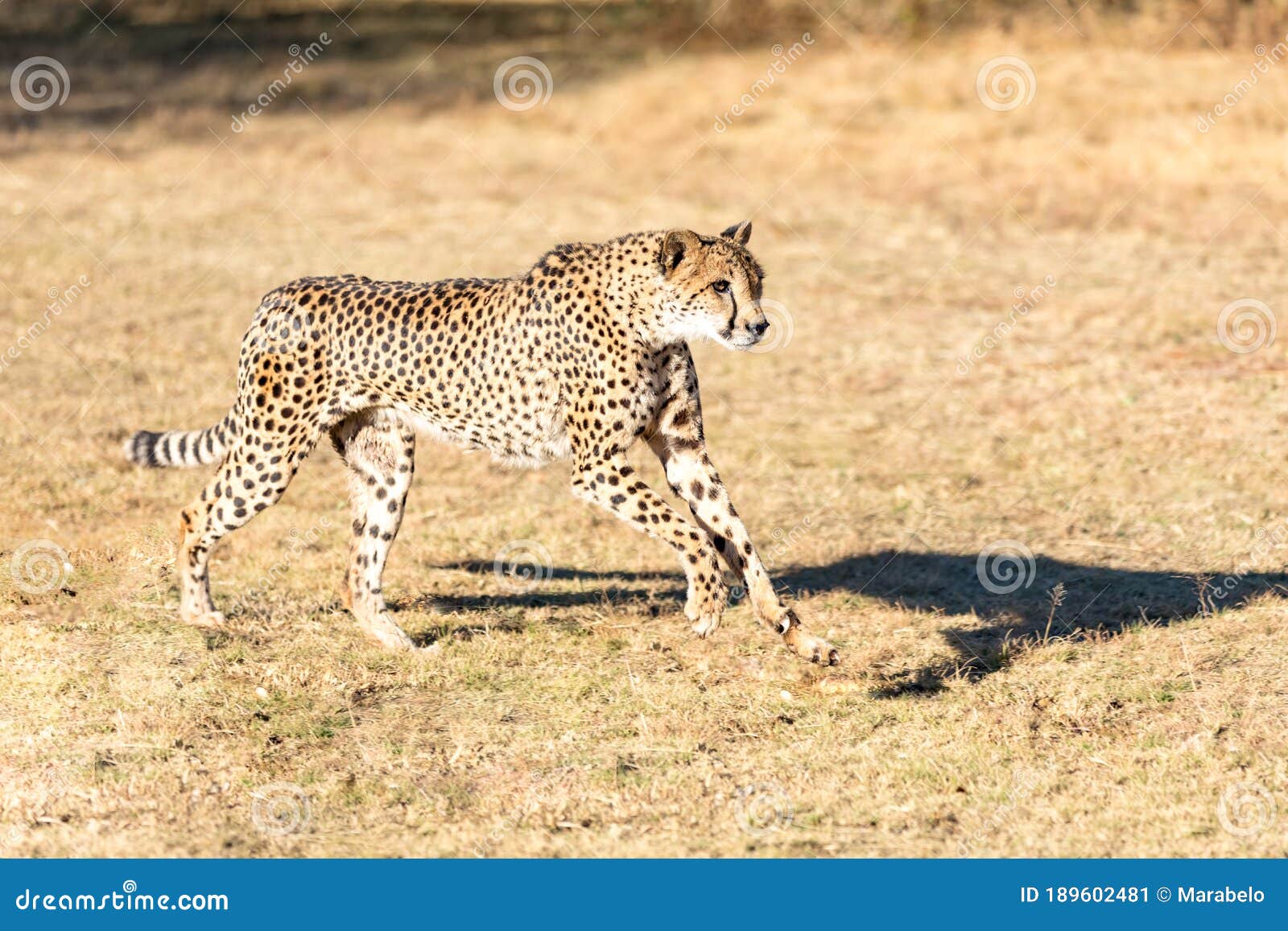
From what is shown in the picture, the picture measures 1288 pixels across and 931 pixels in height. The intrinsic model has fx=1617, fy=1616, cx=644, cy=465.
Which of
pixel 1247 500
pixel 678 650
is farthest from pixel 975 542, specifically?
pixel 678 650

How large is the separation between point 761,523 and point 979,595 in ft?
5.57

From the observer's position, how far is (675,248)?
7145mm

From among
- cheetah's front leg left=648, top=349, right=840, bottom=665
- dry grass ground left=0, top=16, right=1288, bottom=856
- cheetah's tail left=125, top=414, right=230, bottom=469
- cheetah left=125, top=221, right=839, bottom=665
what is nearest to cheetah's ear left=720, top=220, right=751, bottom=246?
cheetah left=125, top=221, right=839, bottom=665

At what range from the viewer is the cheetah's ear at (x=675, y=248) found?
281 inches

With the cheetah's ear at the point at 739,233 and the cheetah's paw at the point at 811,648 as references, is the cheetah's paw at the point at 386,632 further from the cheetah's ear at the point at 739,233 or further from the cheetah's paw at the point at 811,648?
the cheetah's ear at the point at 739,233

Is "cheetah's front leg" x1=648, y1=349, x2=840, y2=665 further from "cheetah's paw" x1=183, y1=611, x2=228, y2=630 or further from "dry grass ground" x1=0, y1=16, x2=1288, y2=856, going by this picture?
"cheetah's paw" x1=183, y1=611, x2=228, y2=630

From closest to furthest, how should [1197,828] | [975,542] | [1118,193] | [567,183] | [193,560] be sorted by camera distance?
[1197,828] < [193,560] < [975,542] < [1118,193] < [567,183]

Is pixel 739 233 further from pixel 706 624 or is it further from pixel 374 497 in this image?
pixel 374 497

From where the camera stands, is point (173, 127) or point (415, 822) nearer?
point (415, 822)

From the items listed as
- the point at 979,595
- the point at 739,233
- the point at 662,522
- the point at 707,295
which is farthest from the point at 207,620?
the point at 979,595

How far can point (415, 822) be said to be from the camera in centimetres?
606

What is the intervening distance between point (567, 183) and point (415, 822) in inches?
541

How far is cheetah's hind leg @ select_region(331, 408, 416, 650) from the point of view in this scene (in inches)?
307

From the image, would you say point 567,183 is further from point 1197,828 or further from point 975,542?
point 1197,828
